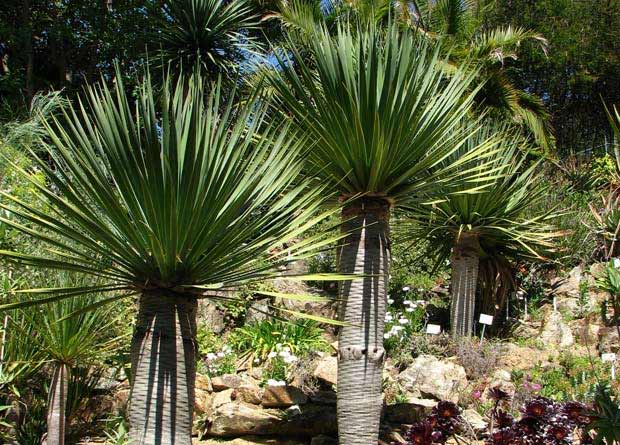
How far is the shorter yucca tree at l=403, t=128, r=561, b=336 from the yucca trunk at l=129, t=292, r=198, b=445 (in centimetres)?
414

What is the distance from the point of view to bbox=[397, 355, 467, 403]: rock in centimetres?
693

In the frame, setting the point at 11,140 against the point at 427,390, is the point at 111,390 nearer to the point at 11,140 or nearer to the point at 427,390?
the point at 11,140

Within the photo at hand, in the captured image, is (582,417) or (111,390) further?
(111,390)

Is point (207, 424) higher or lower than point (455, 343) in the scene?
lower

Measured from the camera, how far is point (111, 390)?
702 centimetres

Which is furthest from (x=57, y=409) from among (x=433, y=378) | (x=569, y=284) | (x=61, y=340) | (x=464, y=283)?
(x=569, y=284)

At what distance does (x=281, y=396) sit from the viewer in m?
6.72

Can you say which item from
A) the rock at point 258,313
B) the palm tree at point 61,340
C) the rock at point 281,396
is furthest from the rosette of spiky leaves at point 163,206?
the rock at point 258,313

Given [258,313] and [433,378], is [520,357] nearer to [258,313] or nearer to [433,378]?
[433,378]

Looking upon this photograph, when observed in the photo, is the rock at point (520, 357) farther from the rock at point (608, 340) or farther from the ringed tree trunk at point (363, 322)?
the ringed tree trunk at point (363, 322)

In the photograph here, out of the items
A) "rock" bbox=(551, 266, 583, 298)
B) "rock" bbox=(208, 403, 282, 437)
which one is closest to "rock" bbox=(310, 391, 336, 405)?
"rock" bbox=(208, 403, 282, 437)

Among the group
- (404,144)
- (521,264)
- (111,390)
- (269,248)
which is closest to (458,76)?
(404,144)

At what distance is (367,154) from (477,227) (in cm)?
366

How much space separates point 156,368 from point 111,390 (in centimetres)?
386
